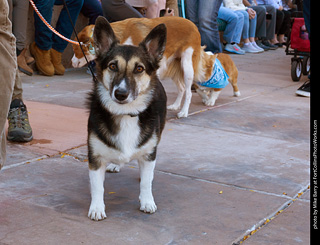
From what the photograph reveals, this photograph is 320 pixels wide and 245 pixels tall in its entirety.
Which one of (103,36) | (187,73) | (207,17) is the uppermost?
(103,36)

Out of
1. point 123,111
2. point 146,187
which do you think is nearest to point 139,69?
point 123,111

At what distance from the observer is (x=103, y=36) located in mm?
3104

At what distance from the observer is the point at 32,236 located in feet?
Answer: 8.50

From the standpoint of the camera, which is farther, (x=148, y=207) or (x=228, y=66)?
(x=228, y=66)

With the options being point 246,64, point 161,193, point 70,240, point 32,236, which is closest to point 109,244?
point 70,240

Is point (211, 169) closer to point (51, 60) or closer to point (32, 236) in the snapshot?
point (32, 236)

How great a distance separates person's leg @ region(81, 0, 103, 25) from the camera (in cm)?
863

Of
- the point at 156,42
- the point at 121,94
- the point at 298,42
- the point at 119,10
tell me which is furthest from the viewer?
the point at 298,42

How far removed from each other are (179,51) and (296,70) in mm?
3866

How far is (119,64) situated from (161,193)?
993mm

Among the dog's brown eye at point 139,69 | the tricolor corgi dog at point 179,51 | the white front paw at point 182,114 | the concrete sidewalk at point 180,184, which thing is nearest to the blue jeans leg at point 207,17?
the tricolor corgi dog at point 179,51

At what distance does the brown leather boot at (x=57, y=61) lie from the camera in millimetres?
8203

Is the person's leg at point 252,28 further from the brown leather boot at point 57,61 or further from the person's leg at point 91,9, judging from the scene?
the brown leather boot at point 57,61

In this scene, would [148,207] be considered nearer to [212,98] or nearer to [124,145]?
[124,145]
